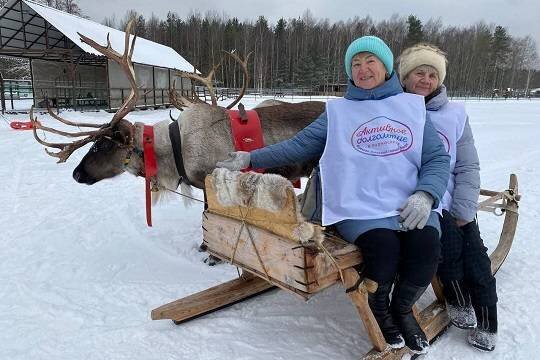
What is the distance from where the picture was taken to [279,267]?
211cm

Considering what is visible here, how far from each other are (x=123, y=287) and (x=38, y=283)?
69cm

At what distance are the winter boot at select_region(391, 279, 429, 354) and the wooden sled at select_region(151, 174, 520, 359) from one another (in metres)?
0.09

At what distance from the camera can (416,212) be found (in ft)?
6.63

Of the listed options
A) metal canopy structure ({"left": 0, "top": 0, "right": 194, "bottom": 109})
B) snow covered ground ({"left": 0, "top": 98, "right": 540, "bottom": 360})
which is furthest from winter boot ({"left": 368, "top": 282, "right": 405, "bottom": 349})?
metal canopy structure ({"left": 0, "top": 0, "right": 194, "bottom": 109})

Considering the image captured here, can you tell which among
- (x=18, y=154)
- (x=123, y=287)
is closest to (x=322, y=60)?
(x=18, y=154)

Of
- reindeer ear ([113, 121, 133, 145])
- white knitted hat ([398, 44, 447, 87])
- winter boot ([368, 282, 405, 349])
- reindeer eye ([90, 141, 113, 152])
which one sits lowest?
winter boot ([368, 282, 405, 349])

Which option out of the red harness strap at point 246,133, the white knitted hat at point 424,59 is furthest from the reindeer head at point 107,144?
the white knitted hat at point 424,59

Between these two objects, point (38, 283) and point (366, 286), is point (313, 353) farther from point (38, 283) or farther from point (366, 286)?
point (38, 283)

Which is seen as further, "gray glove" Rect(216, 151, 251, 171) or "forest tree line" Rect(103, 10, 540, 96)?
"forest tree line" Rect(103, 10, 540, 96)

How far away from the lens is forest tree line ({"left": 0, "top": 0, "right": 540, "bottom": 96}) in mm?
51969

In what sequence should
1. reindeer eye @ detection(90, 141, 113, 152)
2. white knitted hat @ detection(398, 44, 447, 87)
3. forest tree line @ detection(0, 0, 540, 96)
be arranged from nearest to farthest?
white knitted hat @ detection(398, 44, 447, 87) → reindeer eye @ detection(90, 141, 113, 152) → forest tree line @ detection(0, 0, 540, 96)

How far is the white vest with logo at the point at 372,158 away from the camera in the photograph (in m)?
2.17

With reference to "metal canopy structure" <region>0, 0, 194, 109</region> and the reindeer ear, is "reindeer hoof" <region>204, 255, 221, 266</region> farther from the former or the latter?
"metal canopy structure" <region>0, 0, 194, 109</region>

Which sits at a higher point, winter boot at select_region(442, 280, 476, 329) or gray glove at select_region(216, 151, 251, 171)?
gray glove at select_region(216, 151, 251, 171)
